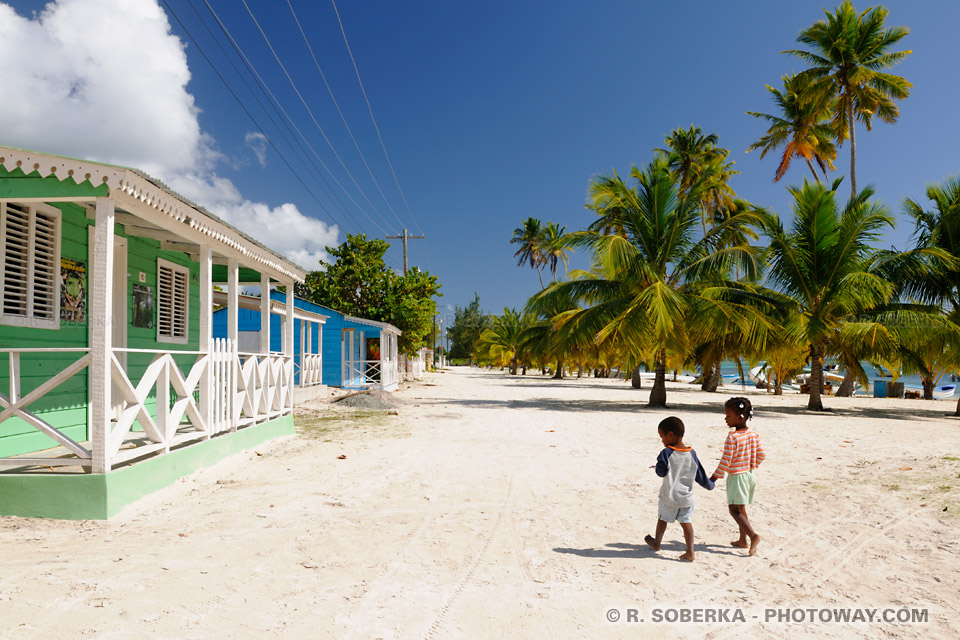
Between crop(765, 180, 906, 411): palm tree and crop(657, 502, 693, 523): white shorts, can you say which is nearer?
crop(657, 502, 693, 523): white shorts

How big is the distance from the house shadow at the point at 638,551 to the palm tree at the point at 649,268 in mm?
12435

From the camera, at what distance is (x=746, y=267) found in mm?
17562

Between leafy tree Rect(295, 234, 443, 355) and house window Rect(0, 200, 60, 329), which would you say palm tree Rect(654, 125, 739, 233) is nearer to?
leafy tree Rect(295, 234, 443, 355)

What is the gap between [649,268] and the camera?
17922 mm

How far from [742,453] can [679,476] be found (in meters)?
0.54

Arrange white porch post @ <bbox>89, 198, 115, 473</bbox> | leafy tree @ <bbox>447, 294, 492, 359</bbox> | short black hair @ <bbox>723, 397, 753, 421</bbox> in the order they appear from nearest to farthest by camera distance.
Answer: short black hair @ <bbox>723, 397, 753, 421</bbox> → white porch post @ <bbox>89, 198, 115, 473</bbox> → leafy tree @ <bbox>447, 294, 492, 359</bbox>

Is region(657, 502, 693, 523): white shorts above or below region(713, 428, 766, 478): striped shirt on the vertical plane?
below

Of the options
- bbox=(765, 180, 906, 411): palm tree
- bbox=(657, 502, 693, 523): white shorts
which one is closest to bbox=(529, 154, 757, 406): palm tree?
bbox=(765, 180, 906, 411): palm tree

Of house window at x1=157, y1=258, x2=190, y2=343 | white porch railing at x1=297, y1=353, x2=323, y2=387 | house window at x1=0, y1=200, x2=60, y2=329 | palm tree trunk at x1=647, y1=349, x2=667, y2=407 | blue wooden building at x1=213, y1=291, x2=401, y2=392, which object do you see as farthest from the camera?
palm tree trunk at x1=647, y1=349, x2=667, y2=407

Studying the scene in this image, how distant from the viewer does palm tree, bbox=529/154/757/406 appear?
54.9 feet

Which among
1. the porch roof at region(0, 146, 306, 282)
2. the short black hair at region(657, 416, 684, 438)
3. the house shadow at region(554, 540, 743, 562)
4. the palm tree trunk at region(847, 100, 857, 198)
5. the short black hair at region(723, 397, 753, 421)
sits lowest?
the house shadow at region(554, 540, 743, 562)

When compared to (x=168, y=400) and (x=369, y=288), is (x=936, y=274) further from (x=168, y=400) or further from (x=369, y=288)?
(x=369, y=288)

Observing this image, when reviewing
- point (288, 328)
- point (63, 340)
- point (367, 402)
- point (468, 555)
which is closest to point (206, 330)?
point (63, 340)

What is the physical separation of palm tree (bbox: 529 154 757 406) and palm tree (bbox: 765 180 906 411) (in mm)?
1314
